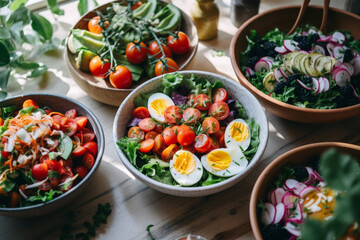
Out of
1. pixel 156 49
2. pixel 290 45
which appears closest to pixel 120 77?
pixel 156 49

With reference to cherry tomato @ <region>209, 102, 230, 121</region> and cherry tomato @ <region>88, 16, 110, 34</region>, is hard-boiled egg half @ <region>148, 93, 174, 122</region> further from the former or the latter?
cherry tomato @ <region>88, 16, 110, 34</region>

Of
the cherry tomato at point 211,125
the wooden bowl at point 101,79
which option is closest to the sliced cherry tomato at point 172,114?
the cherry tomato at point 211,125

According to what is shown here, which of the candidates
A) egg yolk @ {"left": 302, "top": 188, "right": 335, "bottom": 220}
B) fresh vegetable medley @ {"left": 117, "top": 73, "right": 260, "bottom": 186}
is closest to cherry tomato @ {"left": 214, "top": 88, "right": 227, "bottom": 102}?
fresh vegetable medley @ {"left": 117, "top": 73, "right": 260, "bottom": 186}

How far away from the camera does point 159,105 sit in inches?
52.1

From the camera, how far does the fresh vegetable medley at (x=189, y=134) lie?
3.78 feet

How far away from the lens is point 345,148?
42.8 inches

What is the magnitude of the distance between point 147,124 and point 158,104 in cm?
10

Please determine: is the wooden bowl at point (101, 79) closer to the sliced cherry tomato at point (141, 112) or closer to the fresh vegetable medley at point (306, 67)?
the sliced cherry tomato at point (141, 112)

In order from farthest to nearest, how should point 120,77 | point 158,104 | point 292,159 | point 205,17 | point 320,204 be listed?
point 205,17, point 120,77, point 158,104, point 292,159, point 320,204

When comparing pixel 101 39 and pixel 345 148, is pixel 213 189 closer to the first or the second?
pixel 345 148

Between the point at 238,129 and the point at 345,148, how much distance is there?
1.19ft

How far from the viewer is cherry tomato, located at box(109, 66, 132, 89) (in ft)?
4.76

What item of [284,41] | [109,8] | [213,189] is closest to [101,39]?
[109,8]

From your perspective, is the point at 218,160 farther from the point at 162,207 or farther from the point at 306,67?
the point at 306,67
